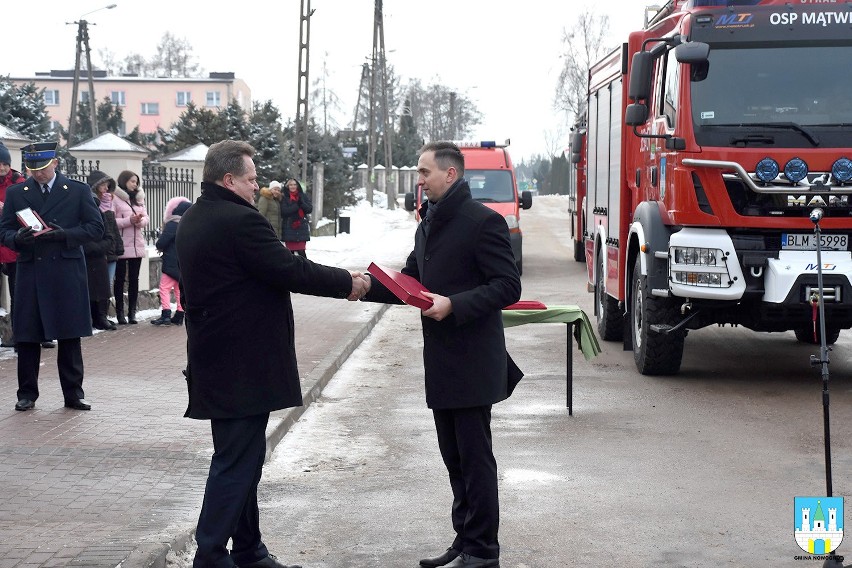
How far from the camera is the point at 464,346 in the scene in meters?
5.29

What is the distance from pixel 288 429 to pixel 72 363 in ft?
5.65

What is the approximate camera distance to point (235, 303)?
5.08 m

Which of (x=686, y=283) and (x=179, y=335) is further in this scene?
(x=179, y=335)

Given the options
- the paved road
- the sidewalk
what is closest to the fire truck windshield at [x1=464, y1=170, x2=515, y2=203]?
the paved road

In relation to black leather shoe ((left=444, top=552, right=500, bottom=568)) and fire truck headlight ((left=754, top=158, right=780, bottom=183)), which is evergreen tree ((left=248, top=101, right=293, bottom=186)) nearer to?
fire truck headlight ((left=754, top=158, right=780, bottom=183))

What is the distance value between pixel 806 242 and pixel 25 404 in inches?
248

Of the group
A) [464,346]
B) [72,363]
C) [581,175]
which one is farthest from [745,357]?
[581,175]

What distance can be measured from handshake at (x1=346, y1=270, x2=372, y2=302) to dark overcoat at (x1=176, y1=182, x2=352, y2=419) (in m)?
0.36

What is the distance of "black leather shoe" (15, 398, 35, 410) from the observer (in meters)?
9.03

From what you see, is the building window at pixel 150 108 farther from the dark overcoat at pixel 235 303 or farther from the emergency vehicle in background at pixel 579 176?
the dark overcoat at pixel 235 303

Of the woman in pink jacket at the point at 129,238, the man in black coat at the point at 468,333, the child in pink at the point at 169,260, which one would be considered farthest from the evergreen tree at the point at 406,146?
the man in black coat at the point at 468,333

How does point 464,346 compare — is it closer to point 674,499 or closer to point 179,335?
point 674,499

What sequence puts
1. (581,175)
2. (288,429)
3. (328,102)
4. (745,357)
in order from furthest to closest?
(328,102), (581,175), (745,357), (288,429)

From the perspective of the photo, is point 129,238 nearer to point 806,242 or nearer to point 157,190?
point 157,190
